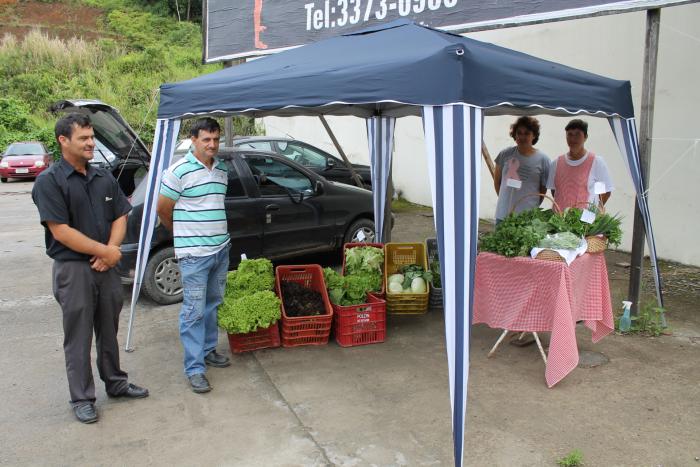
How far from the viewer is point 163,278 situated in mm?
6066

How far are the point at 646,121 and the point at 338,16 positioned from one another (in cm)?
366

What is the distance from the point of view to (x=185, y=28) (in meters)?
40.0

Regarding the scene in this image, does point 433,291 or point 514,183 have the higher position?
point 514,183

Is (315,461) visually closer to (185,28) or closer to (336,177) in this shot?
(336,177)

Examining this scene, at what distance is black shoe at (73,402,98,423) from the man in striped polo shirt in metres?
0.68

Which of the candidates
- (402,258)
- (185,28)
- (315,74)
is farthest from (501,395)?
(185,28)

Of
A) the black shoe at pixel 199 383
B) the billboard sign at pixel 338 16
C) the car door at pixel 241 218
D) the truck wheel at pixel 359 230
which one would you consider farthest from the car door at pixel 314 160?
the black shoe at pixel 199 383

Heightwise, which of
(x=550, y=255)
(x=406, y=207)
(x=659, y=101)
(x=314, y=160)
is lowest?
(x=406, y=207)

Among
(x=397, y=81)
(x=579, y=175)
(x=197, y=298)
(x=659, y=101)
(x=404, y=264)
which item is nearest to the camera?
(x=397, y=81)

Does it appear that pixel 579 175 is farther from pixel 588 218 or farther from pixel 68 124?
pixel 68 124

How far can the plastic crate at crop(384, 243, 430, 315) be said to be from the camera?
5.25m

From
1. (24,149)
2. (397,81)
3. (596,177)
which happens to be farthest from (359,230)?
(24,149)

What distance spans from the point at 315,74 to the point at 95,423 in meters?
2.66

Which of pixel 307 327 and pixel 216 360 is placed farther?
pixel 307 327
